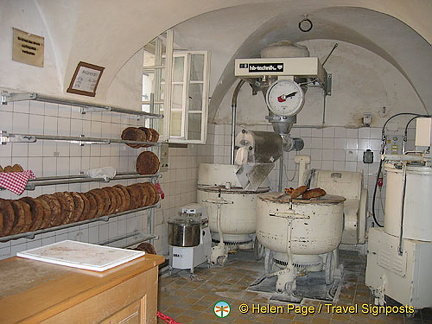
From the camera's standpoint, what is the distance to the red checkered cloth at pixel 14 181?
2.46m

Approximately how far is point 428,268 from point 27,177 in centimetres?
320

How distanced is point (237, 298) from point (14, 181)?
7.62 ft

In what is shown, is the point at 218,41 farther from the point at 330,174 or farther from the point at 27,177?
the point at 27,177

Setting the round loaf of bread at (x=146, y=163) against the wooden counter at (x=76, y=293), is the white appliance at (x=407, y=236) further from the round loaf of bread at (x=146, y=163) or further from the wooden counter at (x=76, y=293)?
the wooden counter at (x=76, y=293)

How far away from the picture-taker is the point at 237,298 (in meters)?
3.89

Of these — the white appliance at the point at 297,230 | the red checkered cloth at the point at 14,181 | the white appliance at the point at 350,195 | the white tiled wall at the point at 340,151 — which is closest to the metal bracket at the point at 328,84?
the white tiled wall at the point at 340,151

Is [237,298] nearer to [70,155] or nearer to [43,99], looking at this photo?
[70,155]

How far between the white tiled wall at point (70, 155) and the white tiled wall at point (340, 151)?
212 cm

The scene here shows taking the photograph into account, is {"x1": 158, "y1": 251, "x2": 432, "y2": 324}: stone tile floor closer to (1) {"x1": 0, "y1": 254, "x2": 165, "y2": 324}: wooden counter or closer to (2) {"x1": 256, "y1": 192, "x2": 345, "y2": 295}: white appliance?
(2) {"x1": 256, "y1": 192, "x2": 345, "y2": 295}: white appliance

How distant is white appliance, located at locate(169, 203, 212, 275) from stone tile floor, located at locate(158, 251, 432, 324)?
0.13 metres

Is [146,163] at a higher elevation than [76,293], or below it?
higher

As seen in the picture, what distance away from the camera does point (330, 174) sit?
17.0ft

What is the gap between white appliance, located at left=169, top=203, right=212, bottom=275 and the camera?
4473 mm

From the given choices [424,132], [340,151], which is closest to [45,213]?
[424,132]
